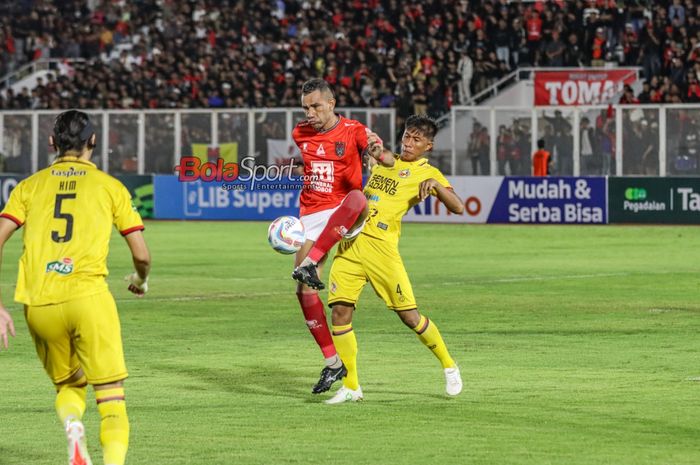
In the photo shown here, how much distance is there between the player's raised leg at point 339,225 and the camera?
10.8 m

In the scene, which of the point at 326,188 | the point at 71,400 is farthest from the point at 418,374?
the point at 71,400

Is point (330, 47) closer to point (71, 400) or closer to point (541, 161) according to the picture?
point (541, 161)

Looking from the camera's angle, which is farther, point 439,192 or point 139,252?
point 439,192

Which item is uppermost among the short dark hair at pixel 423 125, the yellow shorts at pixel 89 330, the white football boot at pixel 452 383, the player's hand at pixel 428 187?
the short dark hair at pixel 423 125

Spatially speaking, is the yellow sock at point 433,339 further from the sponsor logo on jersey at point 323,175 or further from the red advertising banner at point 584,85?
the red advertising banner at point 584,85

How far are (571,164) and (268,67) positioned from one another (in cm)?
1265

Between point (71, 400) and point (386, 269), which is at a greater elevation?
point (386, 269)

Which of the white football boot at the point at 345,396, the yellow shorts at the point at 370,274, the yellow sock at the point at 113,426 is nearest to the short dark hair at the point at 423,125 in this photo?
the yellow shorts at the point at 370,274

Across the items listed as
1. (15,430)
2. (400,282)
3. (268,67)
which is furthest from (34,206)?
(268,67)

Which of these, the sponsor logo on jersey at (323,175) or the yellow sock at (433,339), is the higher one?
the sponsor logo on jersey at (323,175)

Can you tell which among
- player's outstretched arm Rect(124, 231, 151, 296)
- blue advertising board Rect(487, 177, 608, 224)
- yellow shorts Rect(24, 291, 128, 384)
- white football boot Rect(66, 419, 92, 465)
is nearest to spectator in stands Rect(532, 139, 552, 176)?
blue advertising board Rect(487, 177, 608, 224)

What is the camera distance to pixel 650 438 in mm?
9039

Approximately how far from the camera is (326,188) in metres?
11.3

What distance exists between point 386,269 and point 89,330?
3.96m
